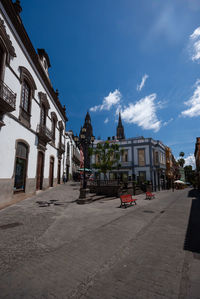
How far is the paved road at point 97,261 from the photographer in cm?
257

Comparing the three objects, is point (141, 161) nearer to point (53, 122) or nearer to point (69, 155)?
point (69, 155)

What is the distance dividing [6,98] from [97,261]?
9049 mm

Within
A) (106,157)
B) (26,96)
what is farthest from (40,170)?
(106,157)

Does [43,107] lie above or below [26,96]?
above

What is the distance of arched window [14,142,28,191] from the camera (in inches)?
396

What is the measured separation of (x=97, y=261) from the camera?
3504 millimetres

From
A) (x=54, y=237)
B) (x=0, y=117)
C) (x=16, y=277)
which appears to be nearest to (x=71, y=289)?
(x=16, y=277)

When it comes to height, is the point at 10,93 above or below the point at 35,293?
above

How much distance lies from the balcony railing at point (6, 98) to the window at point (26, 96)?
7.12ft

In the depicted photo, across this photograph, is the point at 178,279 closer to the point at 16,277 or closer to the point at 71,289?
the point at 71,289

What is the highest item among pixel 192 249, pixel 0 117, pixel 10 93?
pixel 10 93

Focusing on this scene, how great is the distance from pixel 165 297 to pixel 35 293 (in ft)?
6.87

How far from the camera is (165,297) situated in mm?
2428

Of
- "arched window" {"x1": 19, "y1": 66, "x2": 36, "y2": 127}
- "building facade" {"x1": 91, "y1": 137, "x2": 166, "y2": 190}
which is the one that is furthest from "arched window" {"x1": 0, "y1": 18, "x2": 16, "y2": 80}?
"building facade" {"x1": 91, "y1": 137, "x2": 166, "y2": 190}
